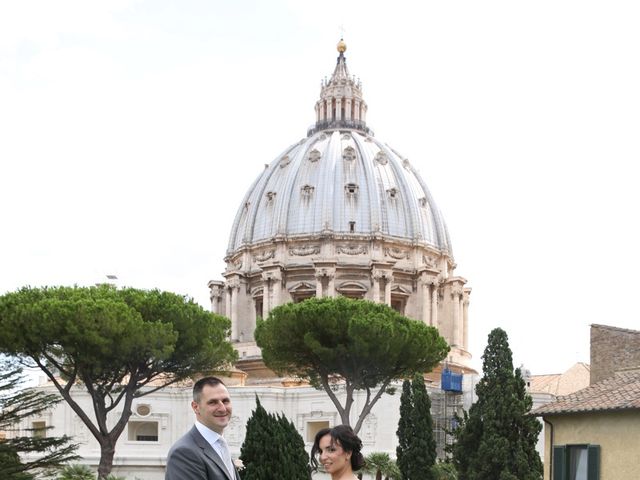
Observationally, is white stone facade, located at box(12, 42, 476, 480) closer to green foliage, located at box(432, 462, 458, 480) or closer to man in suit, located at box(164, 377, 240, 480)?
green foliage, located at box(432, 462, 458, 480)

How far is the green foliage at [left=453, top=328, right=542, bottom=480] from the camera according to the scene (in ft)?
77.3

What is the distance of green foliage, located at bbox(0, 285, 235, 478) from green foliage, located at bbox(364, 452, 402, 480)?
705cm

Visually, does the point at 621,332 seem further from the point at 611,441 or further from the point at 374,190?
the point at 374,190

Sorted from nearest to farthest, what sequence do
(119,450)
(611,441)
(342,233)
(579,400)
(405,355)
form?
(611,441) < (579,400) < (405,355) < (119,450) < (342,233)

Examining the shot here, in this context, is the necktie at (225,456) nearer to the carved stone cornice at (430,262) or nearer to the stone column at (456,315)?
the stone column at (456,315)

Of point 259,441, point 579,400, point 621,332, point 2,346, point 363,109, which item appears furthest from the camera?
point 363,109

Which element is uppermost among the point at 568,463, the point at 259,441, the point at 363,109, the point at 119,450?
the point at 363,109

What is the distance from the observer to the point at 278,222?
67.9m

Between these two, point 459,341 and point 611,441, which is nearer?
point 611,441

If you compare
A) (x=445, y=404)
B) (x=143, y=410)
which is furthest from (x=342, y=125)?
(x=143, y=410)

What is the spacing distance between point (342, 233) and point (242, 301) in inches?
303

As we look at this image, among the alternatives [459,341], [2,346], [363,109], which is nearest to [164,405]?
[2,346]

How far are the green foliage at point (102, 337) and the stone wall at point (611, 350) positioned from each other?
39.8 feet

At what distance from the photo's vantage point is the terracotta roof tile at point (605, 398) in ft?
55.9
